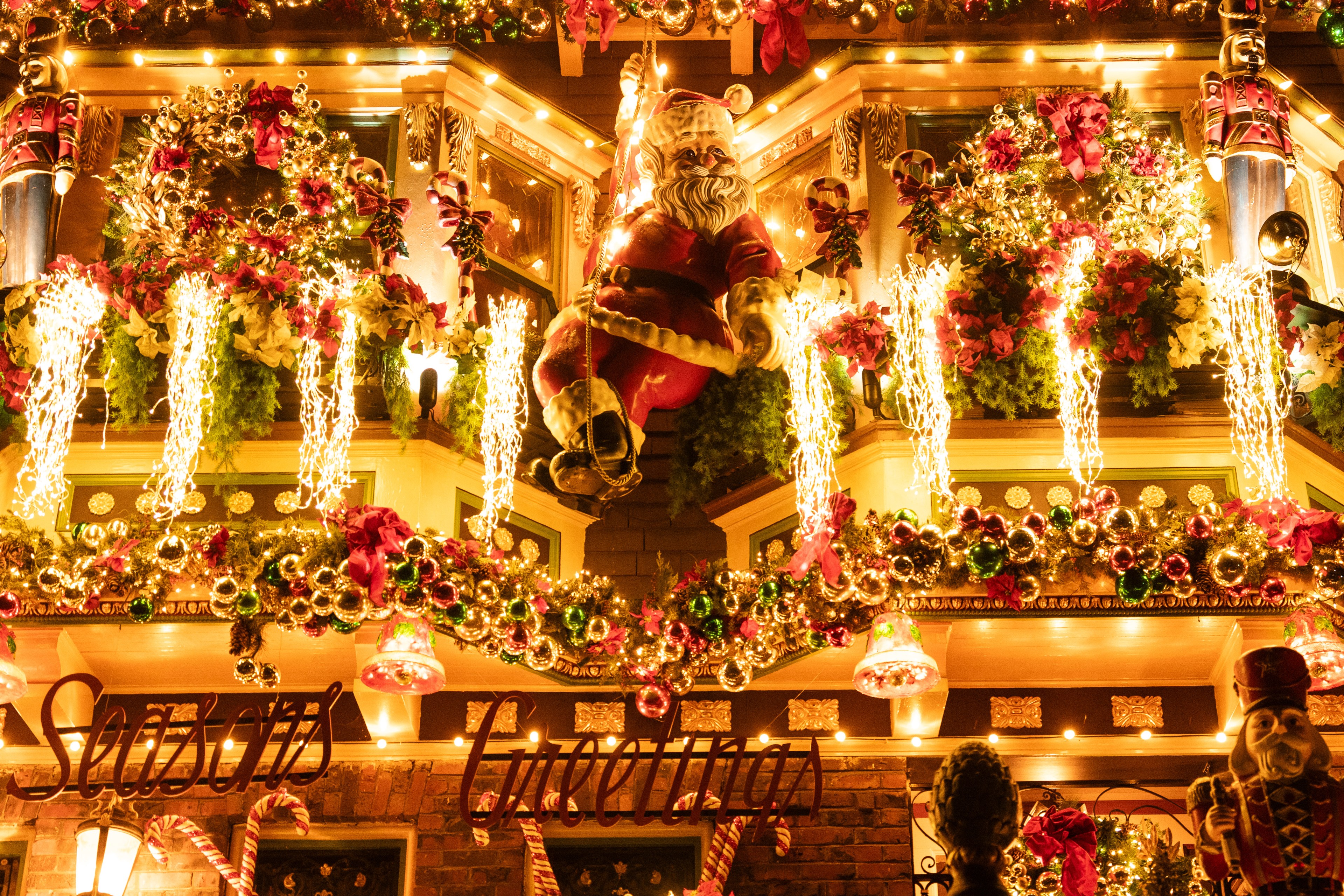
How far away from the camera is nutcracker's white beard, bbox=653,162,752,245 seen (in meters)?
8.01

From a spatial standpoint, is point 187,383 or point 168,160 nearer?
point 187,383

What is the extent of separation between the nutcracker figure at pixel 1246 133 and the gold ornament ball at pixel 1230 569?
7.09 ft

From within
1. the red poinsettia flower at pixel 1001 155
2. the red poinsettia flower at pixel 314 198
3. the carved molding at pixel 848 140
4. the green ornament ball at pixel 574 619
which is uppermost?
the carved molding at pixel 848 140

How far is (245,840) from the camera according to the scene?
7582mm

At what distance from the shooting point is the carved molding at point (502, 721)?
804 centimetres

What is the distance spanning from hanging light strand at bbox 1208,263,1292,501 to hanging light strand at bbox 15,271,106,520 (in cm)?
570

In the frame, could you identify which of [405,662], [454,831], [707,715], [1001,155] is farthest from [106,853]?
[1001,155]

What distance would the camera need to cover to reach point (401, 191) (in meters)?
8.95

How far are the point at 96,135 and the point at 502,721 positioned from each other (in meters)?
4.19

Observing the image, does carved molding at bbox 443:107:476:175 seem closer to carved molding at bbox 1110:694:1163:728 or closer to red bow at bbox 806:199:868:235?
red bow at bbox 806:199:868:235

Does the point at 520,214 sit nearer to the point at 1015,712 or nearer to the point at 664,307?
the point at 664,307

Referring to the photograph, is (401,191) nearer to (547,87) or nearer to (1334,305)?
(547,87)

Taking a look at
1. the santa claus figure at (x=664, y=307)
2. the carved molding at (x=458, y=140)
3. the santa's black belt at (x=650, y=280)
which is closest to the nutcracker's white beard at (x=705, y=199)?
the santa claus figure at (x=664, y=307)

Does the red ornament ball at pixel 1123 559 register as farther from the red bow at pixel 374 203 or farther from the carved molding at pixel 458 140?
the carved molding at pixel 458 140
